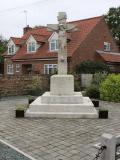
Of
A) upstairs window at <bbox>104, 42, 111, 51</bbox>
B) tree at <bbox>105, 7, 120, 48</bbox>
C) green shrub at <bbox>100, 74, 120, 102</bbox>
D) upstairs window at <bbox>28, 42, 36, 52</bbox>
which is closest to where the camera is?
green shrub at <bbox>100, 74, 120, 102</bbox>

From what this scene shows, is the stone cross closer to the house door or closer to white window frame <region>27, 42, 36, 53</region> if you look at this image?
white window frame <region>27, 42, 36, 53</region>

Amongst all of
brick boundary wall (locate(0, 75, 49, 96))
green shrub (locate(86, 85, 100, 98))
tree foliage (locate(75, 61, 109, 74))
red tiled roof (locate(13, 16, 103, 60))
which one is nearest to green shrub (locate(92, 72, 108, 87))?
green shrub (locate(86, 85, 100, 98))

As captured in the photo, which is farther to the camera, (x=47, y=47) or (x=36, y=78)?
(x=47, y=47)

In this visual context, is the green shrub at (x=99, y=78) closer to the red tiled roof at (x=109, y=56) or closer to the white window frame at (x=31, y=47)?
the red tiled roof at (x=109, y=56)

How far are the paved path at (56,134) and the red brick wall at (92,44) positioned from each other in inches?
763

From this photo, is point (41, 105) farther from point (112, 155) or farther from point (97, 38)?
point (97, 38)

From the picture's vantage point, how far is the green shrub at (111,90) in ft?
53.9

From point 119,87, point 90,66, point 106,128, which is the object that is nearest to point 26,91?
point 119,87

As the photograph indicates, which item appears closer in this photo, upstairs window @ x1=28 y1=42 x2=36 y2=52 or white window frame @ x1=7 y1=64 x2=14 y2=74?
upstairs window @ x1=28 y1=42 x2=36 y2=52

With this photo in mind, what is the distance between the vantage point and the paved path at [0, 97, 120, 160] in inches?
252

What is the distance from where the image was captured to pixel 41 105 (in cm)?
1102

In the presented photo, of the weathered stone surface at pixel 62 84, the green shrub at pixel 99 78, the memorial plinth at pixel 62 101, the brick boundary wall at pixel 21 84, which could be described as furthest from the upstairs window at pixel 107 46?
the weathered stone surface at pixel 62 84

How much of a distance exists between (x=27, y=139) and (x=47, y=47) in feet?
86.5

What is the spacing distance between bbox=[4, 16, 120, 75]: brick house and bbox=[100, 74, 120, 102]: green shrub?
39.7 feet
